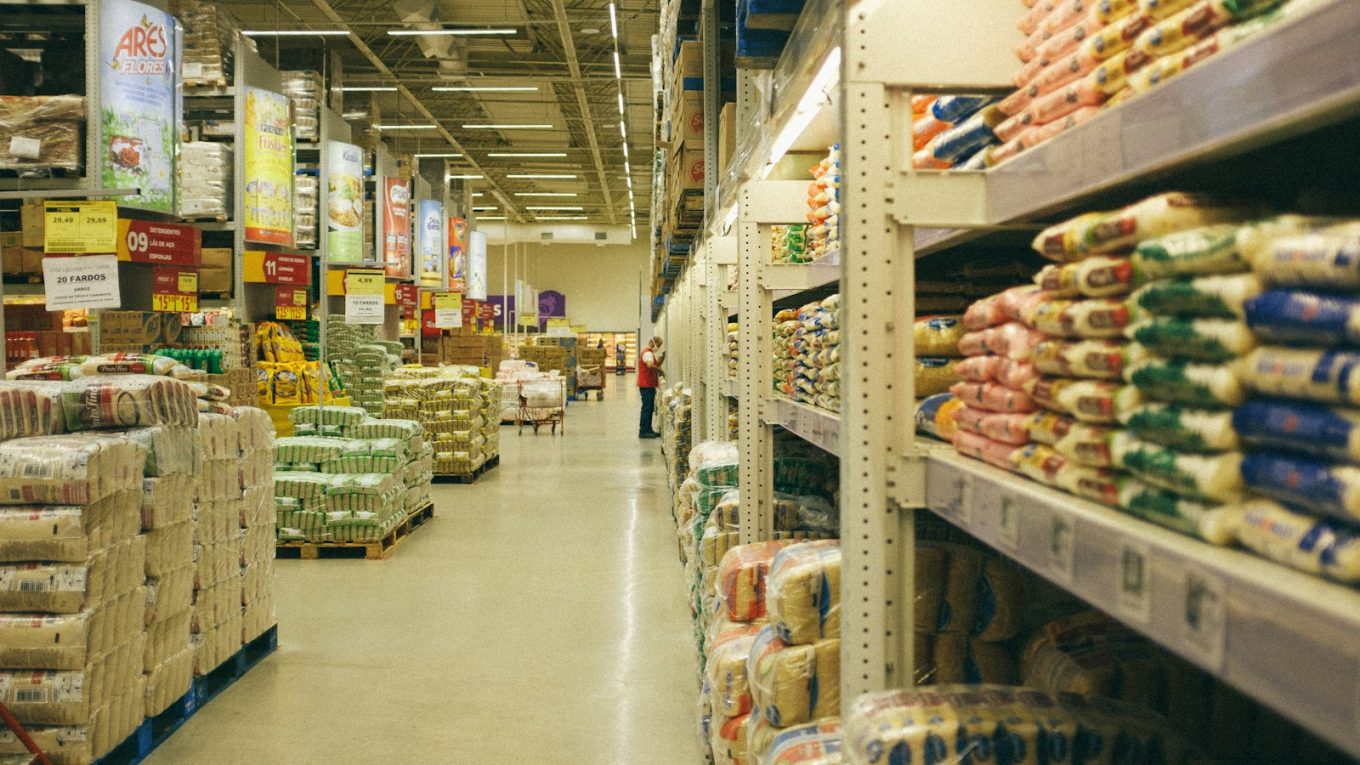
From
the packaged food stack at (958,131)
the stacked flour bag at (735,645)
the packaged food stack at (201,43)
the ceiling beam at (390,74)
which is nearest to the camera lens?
the packaged food stack at (958,131)

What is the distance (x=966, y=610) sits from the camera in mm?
2346

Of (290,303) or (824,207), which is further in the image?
(290,303)

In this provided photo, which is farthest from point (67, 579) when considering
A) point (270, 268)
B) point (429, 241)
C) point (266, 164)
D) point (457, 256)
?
point (457, 256)

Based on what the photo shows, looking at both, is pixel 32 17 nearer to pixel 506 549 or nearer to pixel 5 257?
pixel 5 257

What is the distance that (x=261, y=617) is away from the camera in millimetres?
5535

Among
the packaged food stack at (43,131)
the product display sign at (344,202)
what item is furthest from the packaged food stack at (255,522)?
the product display sign at (344,202)

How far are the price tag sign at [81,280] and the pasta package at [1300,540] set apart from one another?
20.0 feet

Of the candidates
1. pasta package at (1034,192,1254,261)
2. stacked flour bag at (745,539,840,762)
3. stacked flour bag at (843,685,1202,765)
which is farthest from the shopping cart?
pasta package at (1034,192,1254,261)

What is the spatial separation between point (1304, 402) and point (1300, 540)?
0.15 m

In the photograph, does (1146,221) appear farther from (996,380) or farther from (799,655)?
(799,655)

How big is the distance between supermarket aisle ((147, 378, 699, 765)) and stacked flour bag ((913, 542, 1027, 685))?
2.20 meters

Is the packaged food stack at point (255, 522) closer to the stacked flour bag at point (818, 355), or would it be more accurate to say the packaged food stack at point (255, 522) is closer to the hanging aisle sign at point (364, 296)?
the stacked flour bag at point (818, 355)

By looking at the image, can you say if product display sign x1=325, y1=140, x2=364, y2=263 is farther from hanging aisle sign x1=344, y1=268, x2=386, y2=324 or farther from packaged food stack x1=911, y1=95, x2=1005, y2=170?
packaged food stack x1=911, y1=95, x2=1005, y2=170

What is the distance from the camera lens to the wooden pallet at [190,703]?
13.4 ft
